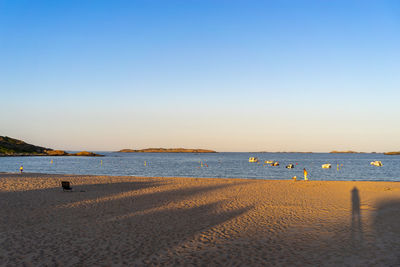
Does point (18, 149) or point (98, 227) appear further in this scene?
point (18, 149)

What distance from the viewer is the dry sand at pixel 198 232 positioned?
23.6ft

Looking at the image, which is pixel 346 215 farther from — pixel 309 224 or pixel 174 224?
Answer: pixel 174 224

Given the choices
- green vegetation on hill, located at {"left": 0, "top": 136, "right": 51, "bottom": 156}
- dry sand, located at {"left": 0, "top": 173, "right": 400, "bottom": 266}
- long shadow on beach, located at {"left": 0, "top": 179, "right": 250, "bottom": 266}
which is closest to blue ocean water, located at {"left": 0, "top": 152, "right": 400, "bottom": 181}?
dry sand, located at {"left": 0, "top": 173, "right": 400, "bottom": 266}

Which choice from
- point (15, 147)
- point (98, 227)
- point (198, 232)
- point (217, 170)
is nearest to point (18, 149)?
point (15, 147)

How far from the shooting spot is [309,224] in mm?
11172

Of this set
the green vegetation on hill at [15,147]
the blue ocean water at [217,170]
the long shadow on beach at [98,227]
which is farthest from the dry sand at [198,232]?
the green vegetation on hill at [15,147]

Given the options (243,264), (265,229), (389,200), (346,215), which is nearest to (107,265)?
(243,264)

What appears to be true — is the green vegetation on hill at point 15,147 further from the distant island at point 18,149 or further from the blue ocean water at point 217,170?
the blue ocean water at point 217,170

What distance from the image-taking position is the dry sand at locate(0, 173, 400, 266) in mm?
7184

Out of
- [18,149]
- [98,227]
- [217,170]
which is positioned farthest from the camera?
[18,149]

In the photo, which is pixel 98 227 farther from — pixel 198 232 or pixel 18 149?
pixel 18 149

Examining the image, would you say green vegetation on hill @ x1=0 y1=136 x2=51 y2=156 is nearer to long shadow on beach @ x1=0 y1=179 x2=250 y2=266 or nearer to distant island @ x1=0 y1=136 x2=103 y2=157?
distant island @ x1=0 y1=136 x2=103 y2=157

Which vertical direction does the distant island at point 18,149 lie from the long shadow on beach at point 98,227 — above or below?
above

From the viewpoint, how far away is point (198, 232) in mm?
9836
